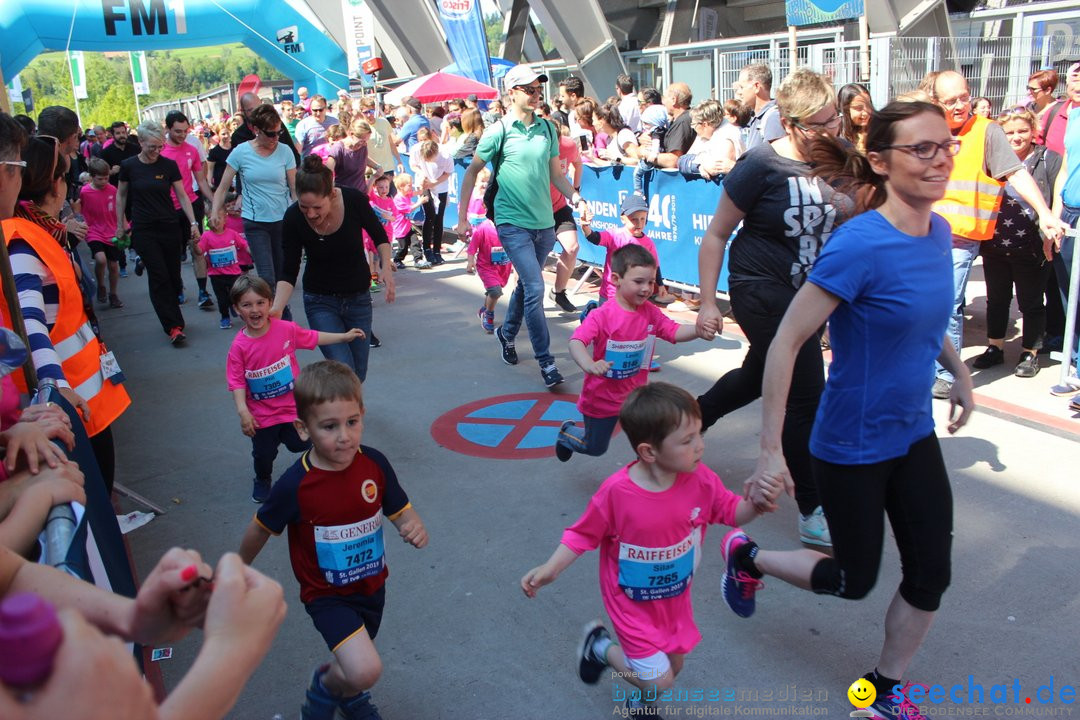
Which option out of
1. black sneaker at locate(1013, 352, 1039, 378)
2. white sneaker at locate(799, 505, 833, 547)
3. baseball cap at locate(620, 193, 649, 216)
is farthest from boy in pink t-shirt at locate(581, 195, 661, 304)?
white sneaker at locate(799, 505, 833, 547)

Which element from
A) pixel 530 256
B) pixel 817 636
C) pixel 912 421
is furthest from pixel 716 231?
pixel 530 256

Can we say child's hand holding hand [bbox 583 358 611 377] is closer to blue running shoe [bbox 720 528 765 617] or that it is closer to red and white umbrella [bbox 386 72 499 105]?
blue running shoe [bbox 720 528 765 617]

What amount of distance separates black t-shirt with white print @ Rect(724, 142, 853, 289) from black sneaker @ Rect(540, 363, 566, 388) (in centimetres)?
292

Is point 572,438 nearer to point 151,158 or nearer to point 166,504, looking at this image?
point 166,504

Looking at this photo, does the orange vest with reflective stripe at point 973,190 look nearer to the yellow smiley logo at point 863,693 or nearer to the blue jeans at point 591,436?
the blue jeans at point 591,436

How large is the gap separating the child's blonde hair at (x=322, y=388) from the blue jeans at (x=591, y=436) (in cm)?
205

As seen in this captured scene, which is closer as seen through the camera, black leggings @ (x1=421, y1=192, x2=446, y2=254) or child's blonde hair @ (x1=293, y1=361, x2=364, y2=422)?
child's blonde hair @ (x1=293, y1=361, x2=364, y2=422)

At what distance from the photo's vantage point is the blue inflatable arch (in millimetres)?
20547

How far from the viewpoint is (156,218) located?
880cm

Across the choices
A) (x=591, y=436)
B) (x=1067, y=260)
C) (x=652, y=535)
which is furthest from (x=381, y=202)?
(x=652, y=535)

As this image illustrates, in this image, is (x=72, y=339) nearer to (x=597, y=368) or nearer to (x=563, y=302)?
(x=597, y=368)

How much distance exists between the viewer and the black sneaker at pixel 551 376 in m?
6.80

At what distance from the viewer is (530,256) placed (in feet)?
22.6

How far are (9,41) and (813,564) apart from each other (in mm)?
22842
